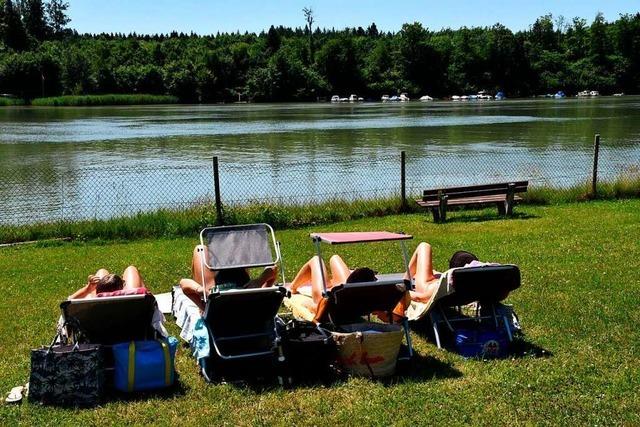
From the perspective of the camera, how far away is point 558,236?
11938mm

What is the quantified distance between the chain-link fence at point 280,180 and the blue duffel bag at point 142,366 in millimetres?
9981

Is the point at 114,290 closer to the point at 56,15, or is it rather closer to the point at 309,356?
the point at 309,356

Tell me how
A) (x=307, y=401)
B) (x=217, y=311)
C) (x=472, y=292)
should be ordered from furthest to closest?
1. (x=472, y=292)
2. (x=217, y=311)
3. (x=307, y=401)

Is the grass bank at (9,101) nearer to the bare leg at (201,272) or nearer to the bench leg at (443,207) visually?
the bench leg at (443,207)

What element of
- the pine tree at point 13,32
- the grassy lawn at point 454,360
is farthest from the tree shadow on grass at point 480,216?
the pine tree at point 13,32

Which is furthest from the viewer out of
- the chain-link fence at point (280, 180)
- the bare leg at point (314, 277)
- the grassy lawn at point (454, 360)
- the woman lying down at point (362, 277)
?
the chain-link fence at point (280, 180)

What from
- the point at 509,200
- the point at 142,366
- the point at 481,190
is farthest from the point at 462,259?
the point at 481,190

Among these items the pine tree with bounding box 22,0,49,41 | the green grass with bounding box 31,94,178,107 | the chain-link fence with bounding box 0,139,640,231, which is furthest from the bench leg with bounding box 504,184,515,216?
the pine tree with bounding box 22,0,49,41

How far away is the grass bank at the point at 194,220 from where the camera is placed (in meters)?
13.6

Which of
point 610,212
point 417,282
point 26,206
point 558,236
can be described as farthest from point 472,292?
point 26,206

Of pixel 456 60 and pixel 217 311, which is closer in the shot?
pixel 217 311

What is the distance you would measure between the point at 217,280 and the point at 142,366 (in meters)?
1.35

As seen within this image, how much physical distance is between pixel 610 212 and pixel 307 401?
35.9 ft

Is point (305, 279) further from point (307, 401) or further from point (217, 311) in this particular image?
point (307, 401)
